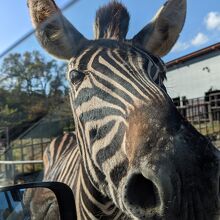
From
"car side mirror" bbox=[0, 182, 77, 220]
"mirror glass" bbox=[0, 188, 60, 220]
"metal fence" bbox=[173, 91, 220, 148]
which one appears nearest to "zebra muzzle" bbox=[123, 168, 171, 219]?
"car side mirror" bbox=[0, 182, 77, 220]

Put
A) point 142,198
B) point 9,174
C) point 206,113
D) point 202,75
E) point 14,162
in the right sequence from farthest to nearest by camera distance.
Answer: point 206,113, point 202,75, point 9,174, point 14,162, point 142,198

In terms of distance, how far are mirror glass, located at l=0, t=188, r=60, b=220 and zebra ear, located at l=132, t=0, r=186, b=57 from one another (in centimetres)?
109

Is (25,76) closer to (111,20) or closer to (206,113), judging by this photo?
(111,20)

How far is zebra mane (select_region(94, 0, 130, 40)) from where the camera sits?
266cm

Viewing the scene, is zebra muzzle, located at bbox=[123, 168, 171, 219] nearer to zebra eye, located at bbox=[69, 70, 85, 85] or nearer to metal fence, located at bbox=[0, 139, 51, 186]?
zebra eye, located at bbox=[69, 70, 85, 85]

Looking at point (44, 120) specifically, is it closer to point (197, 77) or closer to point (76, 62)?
point (76, 62)

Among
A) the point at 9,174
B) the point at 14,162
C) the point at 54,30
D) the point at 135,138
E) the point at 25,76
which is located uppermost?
the point at 54,30

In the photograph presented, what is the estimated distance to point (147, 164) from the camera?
1589mm

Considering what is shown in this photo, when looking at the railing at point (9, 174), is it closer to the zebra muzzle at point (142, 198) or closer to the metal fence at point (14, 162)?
the metal fence at point (14, 162)

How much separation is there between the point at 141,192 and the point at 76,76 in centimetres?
87

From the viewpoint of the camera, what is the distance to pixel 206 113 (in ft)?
34.3

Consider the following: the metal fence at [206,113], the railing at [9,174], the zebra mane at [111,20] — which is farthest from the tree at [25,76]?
the metal fence at [206,113]

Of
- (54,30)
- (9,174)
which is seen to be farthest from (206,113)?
(54,30)

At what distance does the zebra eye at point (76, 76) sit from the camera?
230cm
